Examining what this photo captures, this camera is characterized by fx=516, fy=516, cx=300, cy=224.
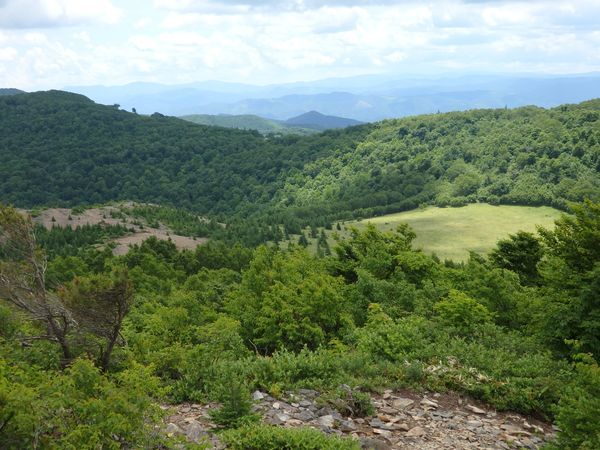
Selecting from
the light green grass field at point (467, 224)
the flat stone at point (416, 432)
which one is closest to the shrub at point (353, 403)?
the flat stone at point (416, 432)

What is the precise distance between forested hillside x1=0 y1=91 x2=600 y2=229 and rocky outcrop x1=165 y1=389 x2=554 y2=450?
97830 mm

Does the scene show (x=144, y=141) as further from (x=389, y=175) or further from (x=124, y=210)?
(x=124, y=210)

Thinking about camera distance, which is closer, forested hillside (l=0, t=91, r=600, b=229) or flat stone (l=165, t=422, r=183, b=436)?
flat stone (l=165, t=422, r=183, b=436)

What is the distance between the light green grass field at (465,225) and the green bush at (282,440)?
6609 cm

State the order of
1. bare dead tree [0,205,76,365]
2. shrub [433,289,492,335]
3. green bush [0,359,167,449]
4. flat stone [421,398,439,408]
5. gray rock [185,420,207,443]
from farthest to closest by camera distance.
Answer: shrub [433,289,492,335]
flat stone [421,398,439,408]
bare dead tree [0,205,76,365]
gray rock [185,420,207,443]
green bush [0,359,167,449]

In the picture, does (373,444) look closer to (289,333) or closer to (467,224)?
(289,333)

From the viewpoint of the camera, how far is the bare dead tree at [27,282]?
1088cm

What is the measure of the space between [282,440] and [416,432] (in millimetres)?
3075

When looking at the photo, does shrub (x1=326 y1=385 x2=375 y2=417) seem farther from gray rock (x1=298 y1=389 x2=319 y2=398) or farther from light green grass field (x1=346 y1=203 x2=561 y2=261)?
light green grass field (x1=346 y1=203 x2=561 y2=261)

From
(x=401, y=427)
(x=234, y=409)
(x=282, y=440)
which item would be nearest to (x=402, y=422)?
(x=401, y=427)

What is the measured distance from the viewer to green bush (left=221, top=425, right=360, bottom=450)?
8398 mm

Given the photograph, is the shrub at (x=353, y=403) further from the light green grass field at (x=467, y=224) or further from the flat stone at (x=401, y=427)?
A: the light green grass field at (x=467, y=224)

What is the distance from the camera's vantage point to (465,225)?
308 feet

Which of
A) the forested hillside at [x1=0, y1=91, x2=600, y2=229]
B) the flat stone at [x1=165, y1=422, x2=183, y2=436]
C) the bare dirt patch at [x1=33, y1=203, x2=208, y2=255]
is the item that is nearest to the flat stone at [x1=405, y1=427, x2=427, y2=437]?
the flat stone at [x1=165, y1=422, x2=183, y2=436]
